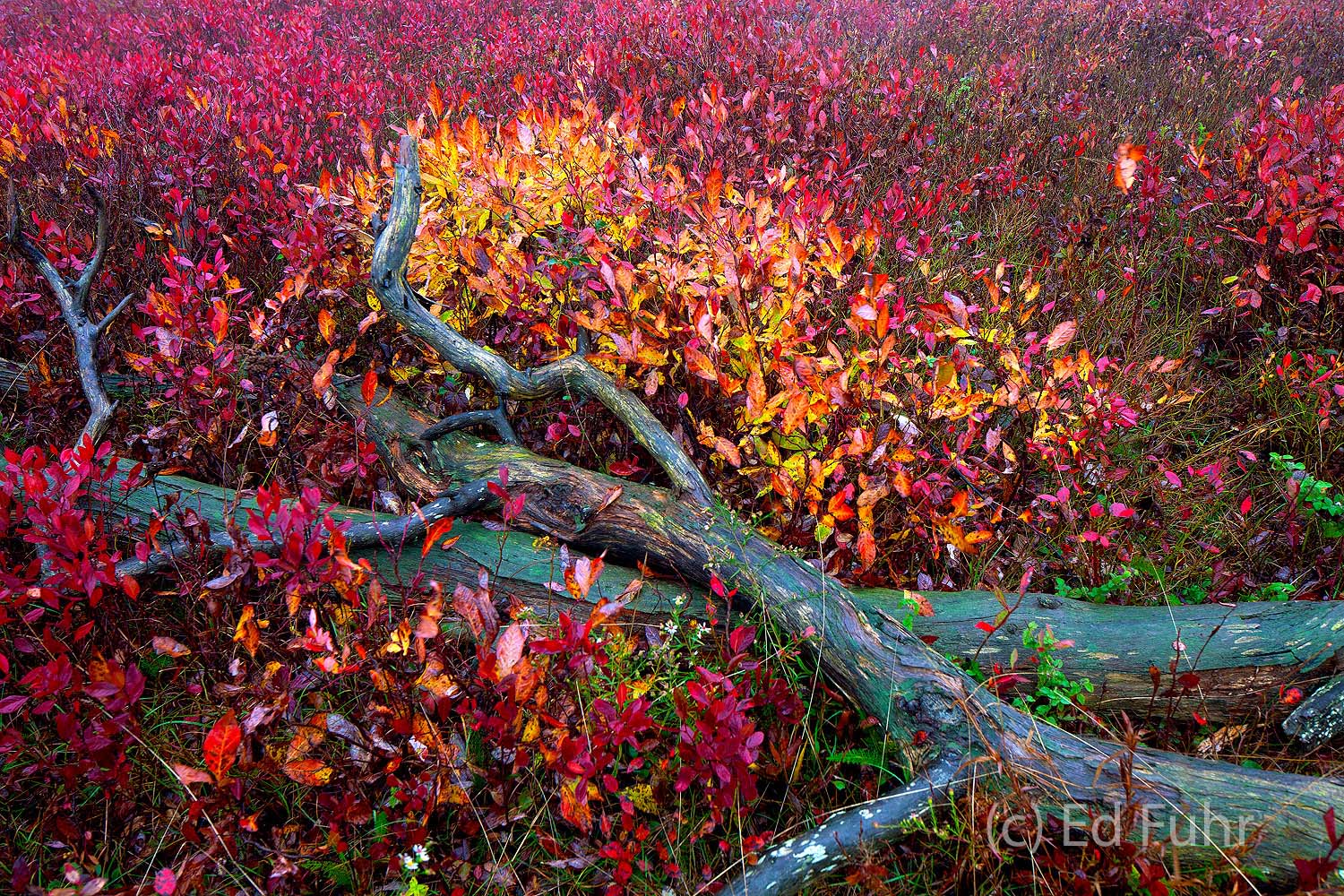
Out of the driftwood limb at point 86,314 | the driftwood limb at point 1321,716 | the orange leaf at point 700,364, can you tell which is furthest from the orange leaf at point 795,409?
the driftwood limb at point 86,314

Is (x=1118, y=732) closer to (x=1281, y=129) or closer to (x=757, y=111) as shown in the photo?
(x=1281, y=129)

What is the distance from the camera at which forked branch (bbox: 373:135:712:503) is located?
2492 mm

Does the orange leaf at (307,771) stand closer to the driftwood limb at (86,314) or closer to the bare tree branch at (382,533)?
the bare tree branch at (382,533)

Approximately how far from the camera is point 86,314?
3.00 metres

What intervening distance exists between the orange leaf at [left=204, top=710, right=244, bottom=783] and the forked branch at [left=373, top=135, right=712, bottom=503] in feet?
3.94

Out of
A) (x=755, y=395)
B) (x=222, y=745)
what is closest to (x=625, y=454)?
(x=755, y=395)

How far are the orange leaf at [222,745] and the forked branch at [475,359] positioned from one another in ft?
3.94

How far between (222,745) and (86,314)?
2.23 meters

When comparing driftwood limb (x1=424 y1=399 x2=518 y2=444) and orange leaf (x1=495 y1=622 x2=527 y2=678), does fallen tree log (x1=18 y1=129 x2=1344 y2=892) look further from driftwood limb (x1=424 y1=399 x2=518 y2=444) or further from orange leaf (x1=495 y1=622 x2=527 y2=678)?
orange leaf (x1=495 y1=622 x2=527 y2=678)

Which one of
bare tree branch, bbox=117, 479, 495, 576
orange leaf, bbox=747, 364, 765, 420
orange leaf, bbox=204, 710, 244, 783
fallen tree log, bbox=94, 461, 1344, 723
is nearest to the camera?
orange leaf, bbox=204, 710, 244, 783

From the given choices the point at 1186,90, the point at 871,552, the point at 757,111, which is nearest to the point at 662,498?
the point at 871,552

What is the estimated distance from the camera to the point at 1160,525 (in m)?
2.77

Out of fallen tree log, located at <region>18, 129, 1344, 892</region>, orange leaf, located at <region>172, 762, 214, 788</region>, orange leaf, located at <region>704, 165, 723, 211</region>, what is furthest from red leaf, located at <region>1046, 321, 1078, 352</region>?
orange leaf, located at <region>172, 762, 214, 788</region>

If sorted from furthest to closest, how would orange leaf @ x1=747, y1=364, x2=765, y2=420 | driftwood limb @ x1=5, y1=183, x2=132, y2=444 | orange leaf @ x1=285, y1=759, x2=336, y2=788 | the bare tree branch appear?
driftwood limb @ x1=5, y1=183, x2=132, y2=444
orange leaf @ x1=747, y1=364, x2=765, y2=420
the bare tree branch
orange leaf @ x1=285, y1=759, x2=336, y2=788
